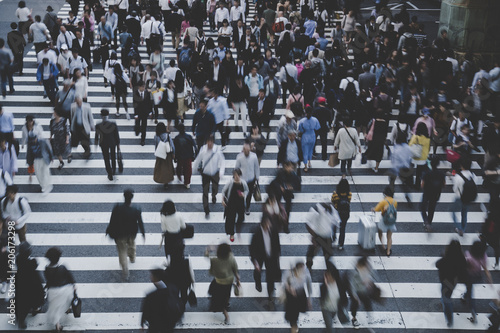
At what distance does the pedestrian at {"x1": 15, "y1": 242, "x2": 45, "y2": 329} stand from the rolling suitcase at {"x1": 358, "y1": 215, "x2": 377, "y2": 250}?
18.3ft

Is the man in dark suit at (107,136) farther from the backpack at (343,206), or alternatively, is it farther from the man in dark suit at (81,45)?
the man in dark suit at (81,45)

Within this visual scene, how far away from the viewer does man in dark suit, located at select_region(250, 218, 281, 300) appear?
350 inches

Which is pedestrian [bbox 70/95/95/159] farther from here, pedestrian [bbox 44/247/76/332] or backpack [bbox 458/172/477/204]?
backpack [bbox 458/172/477/204]

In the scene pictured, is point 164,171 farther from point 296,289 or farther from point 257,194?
point 296,289

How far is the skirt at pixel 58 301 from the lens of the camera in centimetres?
794

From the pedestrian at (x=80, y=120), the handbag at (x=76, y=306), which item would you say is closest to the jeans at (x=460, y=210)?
the handbag at (x=76, y=306)

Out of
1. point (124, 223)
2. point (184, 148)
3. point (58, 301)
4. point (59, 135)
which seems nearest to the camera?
point (58, 301)

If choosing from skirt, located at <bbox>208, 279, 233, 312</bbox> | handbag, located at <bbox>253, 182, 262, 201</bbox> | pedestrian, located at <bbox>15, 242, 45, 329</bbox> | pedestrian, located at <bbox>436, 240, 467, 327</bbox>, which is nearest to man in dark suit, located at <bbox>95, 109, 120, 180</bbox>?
handbag, located at <bbox>253, 182, 262, 201</bbox>

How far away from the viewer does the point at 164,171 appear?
12.4m

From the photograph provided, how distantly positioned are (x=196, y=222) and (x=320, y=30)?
8685 mm

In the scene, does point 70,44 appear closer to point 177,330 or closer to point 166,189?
point 166,189

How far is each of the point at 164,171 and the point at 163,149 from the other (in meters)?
0.67

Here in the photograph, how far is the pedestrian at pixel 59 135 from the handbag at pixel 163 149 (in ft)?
8.11

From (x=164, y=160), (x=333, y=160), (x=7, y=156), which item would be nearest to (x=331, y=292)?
(x=333, y=160)
